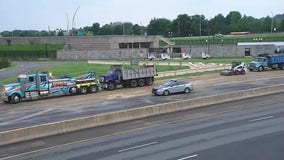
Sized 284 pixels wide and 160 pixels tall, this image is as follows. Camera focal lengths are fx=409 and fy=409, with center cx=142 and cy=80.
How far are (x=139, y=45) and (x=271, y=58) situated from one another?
246ft

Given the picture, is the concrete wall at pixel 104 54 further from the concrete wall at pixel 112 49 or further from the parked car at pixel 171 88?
the parked car at pixel 171 88

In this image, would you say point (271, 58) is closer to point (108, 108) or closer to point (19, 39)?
point (108, 108)

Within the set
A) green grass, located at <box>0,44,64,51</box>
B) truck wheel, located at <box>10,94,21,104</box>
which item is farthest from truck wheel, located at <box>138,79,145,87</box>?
green grass, located at <box>0,44,64,51</box>

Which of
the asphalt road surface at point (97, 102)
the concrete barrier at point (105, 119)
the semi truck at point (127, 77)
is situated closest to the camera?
the concrete barrier at point (105, 119)

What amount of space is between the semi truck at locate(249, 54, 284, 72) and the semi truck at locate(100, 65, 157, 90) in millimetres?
20043

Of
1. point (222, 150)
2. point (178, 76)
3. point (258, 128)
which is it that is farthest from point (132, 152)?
point (178, 76)

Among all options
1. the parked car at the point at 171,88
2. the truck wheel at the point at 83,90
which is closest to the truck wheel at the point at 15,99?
the truck wheel at the point at 83,90

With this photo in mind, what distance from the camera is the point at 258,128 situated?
2275 centimetres

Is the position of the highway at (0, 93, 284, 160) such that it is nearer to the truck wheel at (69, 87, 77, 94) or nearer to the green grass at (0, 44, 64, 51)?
the truck wheel at (69, 87, 77, 94)

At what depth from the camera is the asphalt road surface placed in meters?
29.9

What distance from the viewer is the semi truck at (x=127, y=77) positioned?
45.9 meters

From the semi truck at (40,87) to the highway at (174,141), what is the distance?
1698cm

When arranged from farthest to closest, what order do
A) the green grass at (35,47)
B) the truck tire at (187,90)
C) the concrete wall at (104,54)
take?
the green grass at (35,47)
the concrete wall at (104,54)
the truck tire at (187,90)

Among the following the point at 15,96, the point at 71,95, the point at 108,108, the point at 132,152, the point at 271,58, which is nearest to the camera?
the point at 132,152
